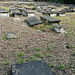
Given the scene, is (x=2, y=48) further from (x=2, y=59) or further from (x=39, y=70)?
(x=39, y=70)

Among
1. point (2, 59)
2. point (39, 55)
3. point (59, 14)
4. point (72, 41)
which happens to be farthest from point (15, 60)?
point (59, 14)

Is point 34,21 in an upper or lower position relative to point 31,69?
upper

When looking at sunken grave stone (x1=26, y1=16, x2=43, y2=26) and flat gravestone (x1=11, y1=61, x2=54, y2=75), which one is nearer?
flat gravestone (x1=11, y1=61, x2=54, y2=75)

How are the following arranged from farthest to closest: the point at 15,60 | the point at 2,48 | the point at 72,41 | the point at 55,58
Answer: the point at 72,41
the point at 2,48
the point at 55,58
the point at 15,60

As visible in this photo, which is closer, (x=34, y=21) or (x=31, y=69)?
(x=31, y=69)

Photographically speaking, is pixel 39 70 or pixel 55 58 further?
pixel 55 58

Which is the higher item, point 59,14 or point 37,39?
point 59,14

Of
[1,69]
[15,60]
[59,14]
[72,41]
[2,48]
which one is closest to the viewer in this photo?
[1,69]

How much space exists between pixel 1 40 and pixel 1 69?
77.4 inches

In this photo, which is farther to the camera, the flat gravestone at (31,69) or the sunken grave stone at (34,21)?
the sunken grave stone at (34,21)

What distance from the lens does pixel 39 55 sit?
3621 millimetres

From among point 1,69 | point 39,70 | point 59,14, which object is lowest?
point 1,69

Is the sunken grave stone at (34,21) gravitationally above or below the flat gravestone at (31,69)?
above

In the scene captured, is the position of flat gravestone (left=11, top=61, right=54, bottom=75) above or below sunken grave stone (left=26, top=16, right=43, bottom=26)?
below
